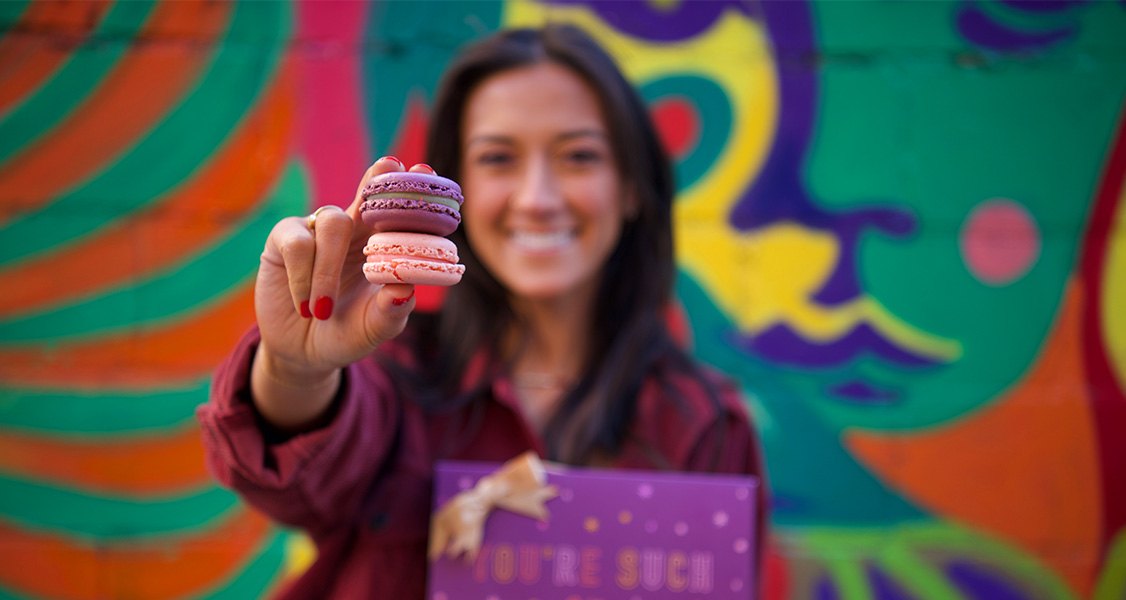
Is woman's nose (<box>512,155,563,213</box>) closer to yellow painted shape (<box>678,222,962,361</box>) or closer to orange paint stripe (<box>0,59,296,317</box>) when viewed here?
yellow painted shape (<box>678,222,962,361</box>)

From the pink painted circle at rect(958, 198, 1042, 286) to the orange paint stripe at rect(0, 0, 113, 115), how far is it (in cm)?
240

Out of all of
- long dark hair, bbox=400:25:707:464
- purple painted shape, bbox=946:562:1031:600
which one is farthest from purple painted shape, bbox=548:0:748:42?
purple painted shape, bbox=946:562:1031:600

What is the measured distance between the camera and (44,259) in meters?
1.94

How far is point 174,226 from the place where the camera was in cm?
196

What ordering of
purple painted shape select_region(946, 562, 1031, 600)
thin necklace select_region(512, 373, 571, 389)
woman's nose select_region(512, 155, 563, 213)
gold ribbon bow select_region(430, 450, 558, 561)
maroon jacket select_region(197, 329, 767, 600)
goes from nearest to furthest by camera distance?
1. maroon jacket select_region(197, 329, 767, 600)
2. gold ribbon bow select_region(430, 450, 558, 561)
3. woman's nose select_region(512, 155, 563, 213)
4. thin necklace select_region(512, 373, 571, 389)
5. purple painted shape select_region(946, 562, 1031, 600)

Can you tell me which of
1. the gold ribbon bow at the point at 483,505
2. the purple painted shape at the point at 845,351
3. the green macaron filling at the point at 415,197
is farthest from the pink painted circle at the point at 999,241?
the green macaron filling at the point at 415,197

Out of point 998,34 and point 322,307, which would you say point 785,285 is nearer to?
point 998,34

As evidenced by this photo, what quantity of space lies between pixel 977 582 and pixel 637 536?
140 centimetres

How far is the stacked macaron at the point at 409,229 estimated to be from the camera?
0.64 m

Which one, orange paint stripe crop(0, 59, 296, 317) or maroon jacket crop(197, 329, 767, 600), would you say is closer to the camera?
maroon jacket crop(197, 329, 767, 600)

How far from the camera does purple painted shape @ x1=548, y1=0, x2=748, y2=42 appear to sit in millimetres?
1962

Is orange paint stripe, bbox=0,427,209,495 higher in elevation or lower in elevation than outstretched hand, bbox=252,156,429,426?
lower

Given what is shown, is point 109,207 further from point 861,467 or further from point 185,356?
point 861,467

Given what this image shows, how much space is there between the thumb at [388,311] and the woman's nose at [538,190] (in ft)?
1.59
